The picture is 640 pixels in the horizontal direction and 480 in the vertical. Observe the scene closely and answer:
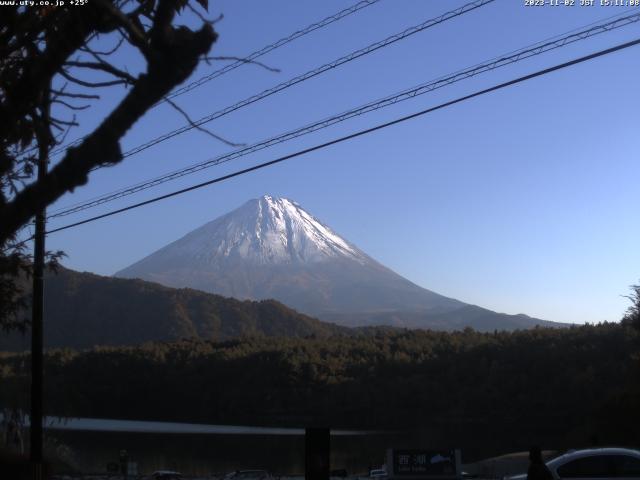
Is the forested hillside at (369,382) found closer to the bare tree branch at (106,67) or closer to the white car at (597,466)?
the white car at (597,466)

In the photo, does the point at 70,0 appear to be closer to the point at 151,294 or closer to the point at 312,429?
the point at 312,429

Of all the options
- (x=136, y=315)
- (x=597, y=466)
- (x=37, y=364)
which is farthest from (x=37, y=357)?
(x=136, y=315)

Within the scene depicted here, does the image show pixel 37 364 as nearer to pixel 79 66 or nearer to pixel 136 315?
pixel 79 66

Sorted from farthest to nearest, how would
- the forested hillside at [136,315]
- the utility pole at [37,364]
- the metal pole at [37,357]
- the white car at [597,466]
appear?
1. the forested hillside at [136,315]
2. the metal pole at [37,357]
3. the utility pole at [37,364]
4. the white car at [597,466]

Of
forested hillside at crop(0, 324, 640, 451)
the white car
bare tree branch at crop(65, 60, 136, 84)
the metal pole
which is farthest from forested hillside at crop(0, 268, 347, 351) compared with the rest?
bare tree branch at crop(65, 60, 136, 84)

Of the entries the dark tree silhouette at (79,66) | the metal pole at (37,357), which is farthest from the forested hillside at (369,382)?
the dark tree silhouette at (79,66)

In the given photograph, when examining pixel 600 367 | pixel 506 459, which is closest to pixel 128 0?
pixel 506 459
